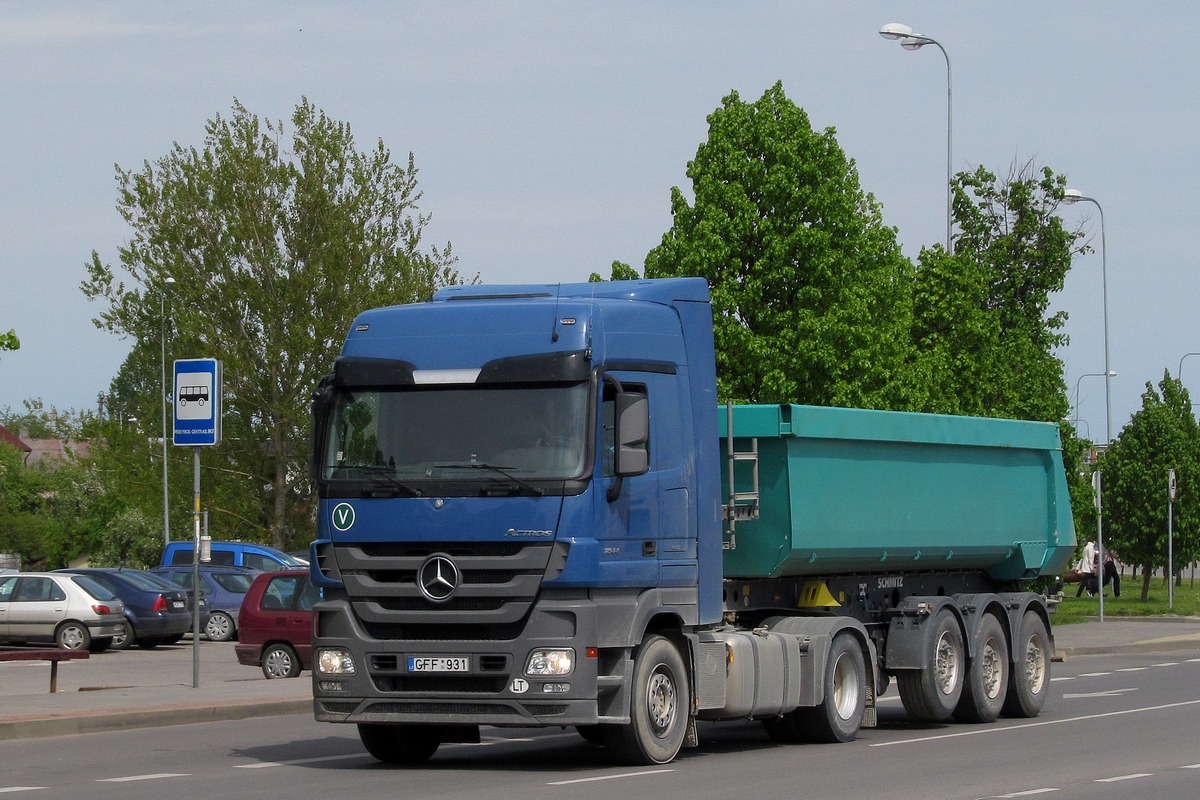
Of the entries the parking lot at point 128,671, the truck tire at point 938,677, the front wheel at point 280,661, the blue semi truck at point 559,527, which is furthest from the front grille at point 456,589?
the front wheel at point 280,661

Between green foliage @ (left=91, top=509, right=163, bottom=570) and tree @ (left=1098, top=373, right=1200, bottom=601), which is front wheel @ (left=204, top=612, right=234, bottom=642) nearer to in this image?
tree @ (left=1098, top=373, right=1200, bottom=601)

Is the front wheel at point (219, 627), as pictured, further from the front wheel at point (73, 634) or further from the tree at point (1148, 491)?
the tree at point (1148, 491)

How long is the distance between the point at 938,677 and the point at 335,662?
6.59 meters

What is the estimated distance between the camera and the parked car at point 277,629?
23078mm

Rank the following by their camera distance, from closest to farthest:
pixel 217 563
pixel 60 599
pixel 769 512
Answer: pixel 769 512, pixel 60 599, pixel 217 563

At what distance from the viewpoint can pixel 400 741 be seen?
43.1ft

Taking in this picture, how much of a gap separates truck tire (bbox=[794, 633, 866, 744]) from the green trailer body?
0.75 metres

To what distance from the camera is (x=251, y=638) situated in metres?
23.4

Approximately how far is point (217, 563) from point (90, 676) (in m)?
15.7

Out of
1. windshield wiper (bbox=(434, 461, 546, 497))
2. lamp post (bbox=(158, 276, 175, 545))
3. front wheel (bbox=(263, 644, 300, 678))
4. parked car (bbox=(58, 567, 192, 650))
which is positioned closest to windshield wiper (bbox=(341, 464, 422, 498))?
windshield wiper (bbox=(434, 461, 546, 497))

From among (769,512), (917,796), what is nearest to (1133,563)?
(769,512)

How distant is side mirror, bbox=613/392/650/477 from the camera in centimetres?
1178

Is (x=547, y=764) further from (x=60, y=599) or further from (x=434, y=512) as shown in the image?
(x=60, y=599)

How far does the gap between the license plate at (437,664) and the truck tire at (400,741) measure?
4.26 ft
